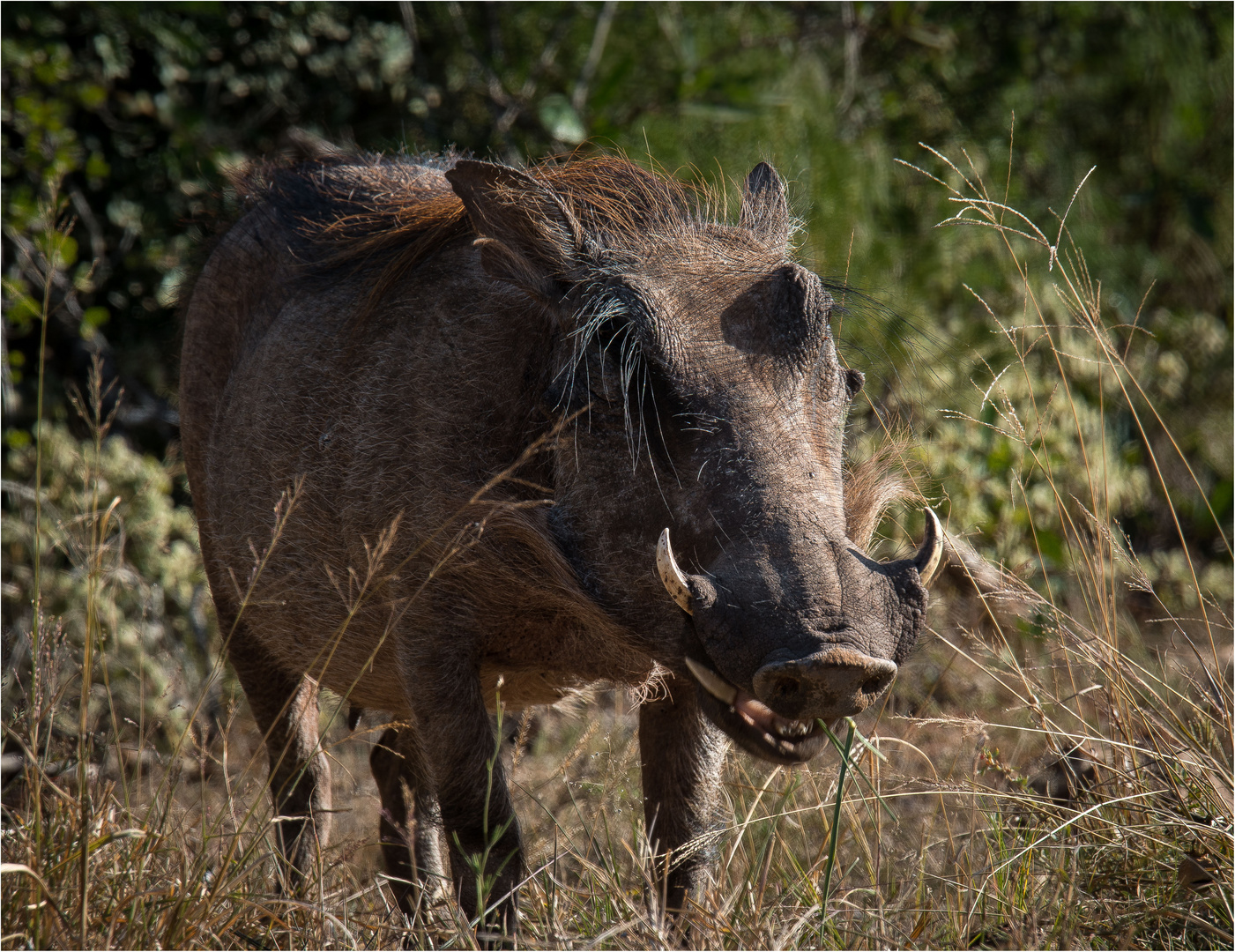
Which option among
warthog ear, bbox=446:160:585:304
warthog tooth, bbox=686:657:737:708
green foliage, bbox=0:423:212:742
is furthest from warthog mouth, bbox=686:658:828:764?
green foliage, bbox=0:423:212:742

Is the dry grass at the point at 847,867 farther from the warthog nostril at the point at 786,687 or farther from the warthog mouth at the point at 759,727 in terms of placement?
the warthog nostril at the point at 786,687

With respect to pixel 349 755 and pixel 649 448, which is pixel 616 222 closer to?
pixel 649 448

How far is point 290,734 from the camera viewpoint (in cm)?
350

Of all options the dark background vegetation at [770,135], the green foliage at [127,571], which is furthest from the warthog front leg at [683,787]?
the green foliage at [127,571]

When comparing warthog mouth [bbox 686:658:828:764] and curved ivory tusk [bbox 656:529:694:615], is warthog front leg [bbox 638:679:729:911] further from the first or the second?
curved ivory tusk [bbox 656:529:694:615]

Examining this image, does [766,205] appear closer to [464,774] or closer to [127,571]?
[464,774]

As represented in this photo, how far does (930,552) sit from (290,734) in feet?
6.71

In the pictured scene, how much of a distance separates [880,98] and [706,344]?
523 centimetres

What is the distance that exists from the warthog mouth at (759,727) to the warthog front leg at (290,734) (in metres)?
1.61

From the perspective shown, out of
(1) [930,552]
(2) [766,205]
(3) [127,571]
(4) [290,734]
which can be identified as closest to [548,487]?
(1) [930,552]

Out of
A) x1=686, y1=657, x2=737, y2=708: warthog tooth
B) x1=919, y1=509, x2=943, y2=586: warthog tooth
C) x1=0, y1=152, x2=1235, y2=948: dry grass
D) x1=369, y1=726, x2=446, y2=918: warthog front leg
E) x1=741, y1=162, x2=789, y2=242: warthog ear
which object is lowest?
x1=369, y1=726, x2=446, y2=918: warthog front leg

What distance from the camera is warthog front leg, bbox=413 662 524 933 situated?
2.57 m

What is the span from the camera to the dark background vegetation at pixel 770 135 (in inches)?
210

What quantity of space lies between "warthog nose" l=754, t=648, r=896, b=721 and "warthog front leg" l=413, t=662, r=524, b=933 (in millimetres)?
811
